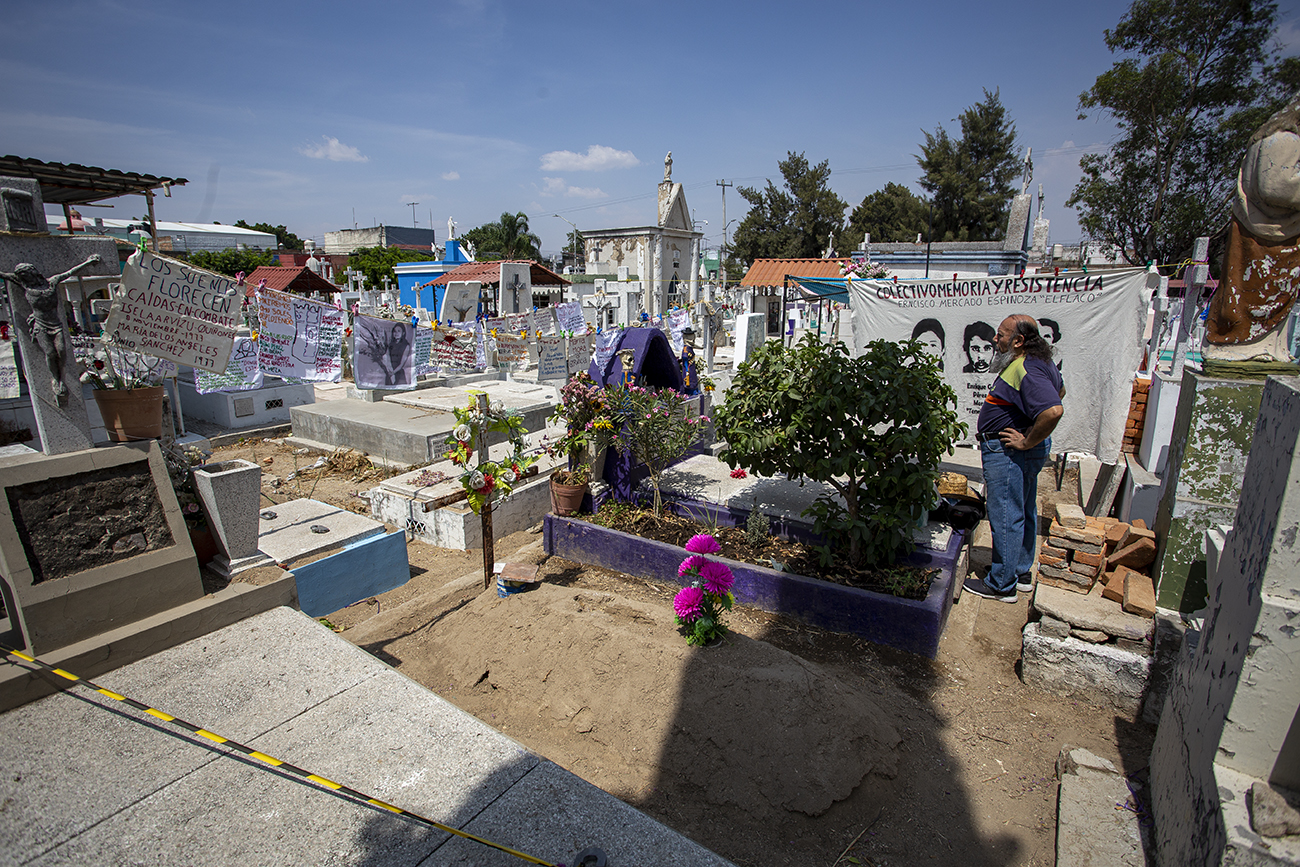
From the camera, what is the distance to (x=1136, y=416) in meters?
6.23

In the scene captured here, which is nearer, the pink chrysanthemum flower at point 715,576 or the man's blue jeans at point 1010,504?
the pink chrysanthemum flower at point 715,576

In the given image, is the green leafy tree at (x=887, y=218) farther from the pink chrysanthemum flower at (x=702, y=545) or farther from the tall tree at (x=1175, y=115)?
the pink chrysanthemum flower at (x=702, y=545)

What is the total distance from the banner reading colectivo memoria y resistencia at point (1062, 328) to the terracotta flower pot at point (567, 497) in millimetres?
Answer: 4694

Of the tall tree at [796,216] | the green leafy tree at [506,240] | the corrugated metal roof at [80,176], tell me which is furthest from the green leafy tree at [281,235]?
the corrugated metal roof at [80,176]

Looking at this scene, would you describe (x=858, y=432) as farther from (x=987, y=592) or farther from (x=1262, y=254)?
(x=1262, y=254)

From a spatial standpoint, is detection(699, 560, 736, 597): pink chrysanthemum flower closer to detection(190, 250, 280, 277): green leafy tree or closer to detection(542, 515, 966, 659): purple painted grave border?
detection(542, 515, 966, 659): purple painted grave border

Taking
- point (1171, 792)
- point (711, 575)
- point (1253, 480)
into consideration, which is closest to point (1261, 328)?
point (1253, 480)

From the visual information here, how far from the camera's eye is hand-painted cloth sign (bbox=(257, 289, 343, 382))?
9625 millimetres

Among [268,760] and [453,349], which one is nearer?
[268,760]

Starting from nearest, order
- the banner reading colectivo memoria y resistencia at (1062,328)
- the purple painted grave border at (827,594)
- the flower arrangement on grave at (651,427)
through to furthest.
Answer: the purple painted grave border at (827,594), the flower arrangement on grave at (651,427), the banner reading colectivo memoria y resistencia at (1062,328)

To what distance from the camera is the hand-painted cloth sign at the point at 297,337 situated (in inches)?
379

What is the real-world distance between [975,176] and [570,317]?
3529 centimetres

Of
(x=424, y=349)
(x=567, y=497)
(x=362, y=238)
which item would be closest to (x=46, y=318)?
(x=567, y=497)

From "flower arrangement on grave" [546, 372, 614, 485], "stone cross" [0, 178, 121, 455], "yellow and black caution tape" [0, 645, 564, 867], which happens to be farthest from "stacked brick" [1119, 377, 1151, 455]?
"stone cross" [0, 178, 121, 455]
